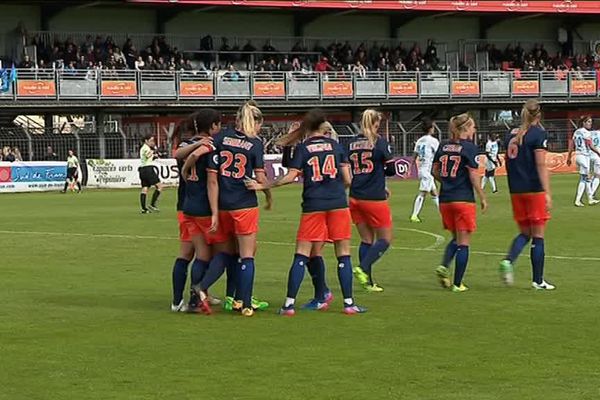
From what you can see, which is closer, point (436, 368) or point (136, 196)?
point (436, 368)

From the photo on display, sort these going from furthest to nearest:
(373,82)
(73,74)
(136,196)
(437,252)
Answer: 1. (373,82)
2. (73,74)
3. (136,196)
4. (437,252)

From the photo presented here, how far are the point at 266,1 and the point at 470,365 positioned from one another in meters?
49.2

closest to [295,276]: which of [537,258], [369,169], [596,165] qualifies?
[369,169]

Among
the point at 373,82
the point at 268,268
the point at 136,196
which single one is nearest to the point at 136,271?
the point at 268,268

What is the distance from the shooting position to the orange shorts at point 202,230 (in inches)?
455

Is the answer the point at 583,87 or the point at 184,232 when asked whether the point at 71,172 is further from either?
the point at 184,232

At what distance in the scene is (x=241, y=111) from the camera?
37.0 feet

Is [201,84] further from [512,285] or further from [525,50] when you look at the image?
[512,285]

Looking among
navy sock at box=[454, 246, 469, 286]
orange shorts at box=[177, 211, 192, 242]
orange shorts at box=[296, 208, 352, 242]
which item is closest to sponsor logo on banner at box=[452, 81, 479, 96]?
navy sock at box=[454, 246, 469, 286]

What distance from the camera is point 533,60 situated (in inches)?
2509

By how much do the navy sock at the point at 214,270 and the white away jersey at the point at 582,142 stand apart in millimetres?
18049

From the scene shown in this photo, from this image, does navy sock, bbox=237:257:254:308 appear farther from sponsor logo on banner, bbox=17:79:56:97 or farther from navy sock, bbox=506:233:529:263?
sponsor logo on banner, bbox=17:79:56:97

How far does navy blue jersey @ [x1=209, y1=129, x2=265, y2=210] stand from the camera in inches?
445

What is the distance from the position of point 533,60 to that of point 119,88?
25057 mm
